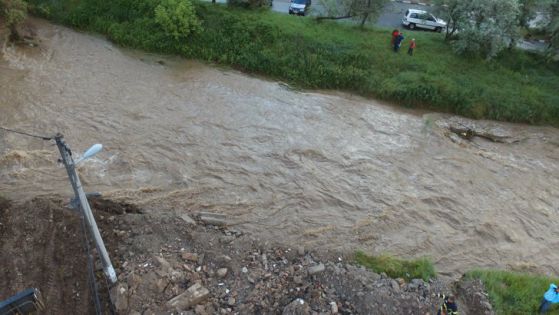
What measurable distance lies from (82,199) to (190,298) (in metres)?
3.18

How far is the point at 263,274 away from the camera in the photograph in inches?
383

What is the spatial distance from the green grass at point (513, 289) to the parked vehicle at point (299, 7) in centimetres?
1689

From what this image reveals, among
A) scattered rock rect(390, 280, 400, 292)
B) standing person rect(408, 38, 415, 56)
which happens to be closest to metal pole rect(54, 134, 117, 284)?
scattered rock rect(390, 280, 400, 292)

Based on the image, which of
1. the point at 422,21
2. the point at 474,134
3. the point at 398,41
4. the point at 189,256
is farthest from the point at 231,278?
the point at 422,21

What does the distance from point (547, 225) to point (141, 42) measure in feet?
61.6

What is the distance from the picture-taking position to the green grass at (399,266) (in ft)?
34.6

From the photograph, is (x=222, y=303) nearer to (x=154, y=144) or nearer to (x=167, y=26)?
(x=154, y=144)

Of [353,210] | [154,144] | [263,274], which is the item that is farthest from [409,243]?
[154,144]

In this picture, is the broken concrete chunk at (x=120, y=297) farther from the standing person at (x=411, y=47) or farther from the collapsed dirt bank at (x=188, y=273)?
the standing person at (x=411, y=47)

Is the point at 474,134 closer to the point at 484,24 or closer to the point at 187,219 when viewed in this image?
the point at 484,24

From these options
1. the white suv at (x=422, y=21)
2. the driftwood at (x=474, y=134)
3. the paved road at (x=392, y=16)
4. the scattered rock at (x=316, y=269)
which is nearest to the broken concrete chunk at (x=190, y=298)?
the scattered rock at (x=316, y=269)

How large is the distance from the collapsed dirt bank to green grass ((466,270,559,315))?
1.31 feet

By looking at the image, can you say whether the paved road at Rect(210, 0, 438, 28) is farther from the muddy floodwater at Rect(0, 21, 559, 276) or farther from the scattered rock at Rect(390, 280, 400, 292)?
the scattered rock at Rect(390, 280, 400, 292)

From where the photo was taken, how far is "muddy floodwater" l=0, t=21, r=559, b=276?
12.2 metres
